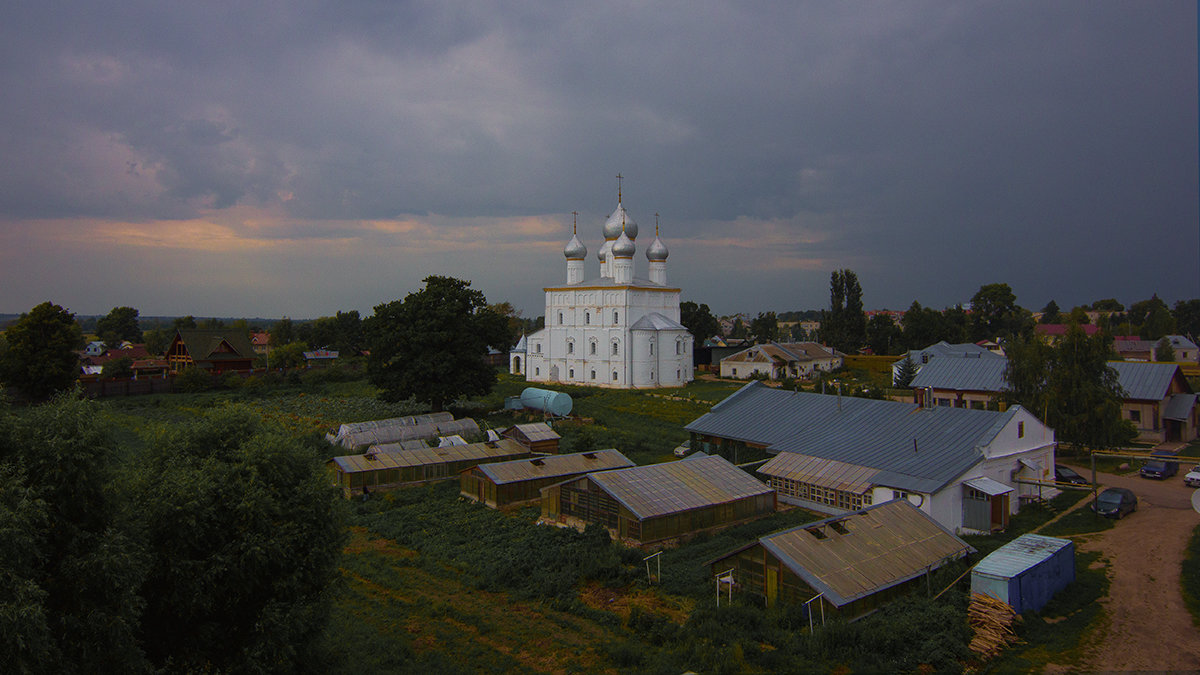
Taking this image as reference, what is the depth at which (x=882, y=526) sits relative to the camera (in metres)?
18.3

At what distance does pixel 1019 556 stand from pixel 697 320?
66.6 m

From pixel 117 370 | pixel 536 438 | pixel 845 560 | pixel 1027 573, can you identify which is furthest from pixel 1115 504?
pixel 117 370

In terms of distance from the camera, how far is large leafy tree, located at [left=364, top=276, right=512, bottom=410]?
40875 mm

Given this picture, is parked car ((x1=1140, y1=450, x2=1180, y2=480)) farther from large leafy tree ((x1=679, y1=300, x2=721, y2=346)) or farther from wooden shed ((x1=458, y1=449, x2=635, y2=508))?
large leafy tree ((x1=679, y1=300, x2=721, y2=346))

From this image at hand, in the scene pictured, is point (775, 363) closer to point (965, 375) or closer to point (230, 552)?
point (965, 375)

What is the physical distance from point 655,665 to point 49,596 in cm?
1014

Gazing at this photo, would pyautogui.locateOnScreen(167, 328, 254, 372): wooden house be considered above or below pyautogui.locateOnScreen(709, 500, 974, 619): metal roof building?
above

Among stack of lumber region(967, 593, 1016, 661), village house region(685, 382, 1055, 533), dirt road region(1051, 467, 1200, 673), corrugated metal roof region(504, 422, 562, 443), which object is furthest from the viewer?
corrugated metal roof region(504, 422, 562, 443)

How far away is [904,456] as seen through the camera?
971 inches

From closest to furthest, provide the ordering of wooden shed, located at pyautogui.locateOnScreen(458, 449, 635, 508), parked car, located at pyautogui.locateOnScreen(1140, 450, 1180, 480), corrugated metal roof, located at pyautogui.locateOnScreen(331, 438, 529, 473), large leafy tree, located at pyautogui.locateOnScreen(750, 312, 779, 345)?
1. wooden shed, located at pyautogui.locateOnScreen(458, 449, 635, 508)
2. corrugated metal roof, located at pyautogui.locateOnScreen(331, 438, 529, 473)
3. parked car, located at pyautogui.locateOnScreen(1140, 450, 1180, 480)
4. large leafy tree, located at pyautogui.locateOnScreen(750, 312, 779, 345)

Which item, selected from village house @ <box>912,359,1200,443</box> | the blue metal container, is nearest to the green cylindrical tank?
village house @ <box>912,359,1200,443</box>

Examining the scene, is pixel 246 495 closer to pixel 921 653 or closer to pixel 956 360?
pixel 921 653

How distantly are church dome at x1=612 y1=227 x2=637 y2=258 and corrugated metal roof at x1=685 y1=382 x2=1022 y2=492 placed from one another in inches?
1268

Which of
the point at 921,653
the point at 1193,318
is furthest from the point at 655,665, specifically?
the point at 1193,318
